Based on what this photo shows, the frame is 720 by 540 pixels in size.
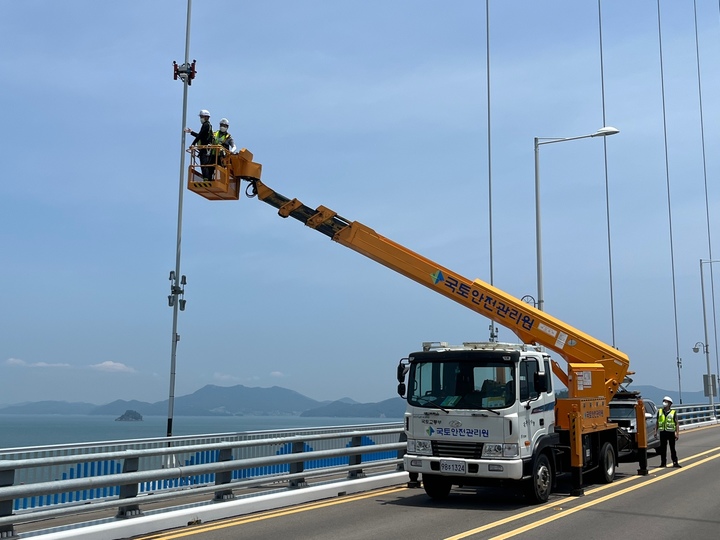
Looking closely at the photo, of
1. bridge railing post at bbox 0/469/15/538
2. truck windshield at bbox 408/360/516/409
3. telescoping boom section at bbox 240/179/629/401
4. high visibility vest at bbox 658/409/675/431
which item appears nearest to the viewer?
bridge railing post at bbox 0/469/15/538

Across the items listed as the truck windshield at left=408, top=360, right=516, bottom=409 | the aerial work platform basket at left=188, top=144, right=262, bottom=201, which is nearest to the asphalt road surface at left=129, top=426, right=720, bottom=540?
the truck windshield at left=408, top=360, right=516, bottom=409

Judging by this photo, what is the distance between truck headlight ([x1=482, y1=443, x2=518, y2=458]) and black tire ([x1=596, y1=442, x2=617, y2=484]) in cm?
421

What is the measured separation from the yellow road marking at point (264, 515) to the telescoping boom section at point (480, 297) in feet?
12.6

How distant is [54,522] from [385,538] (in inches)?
195

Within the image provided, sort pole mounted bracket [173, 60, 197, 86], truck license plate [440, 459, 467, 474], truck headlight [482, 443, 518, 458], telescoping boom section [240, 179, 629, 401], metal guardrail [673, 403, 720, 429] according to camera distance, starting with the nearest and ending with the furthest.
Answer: truck headlight [482, 443, 518, 458] → truck license plate [440, 459, 467, 474] → telescoping boom section [240, 179, 629, 401] → pole mounted bracket [173, 60, 197, 86] → metal guardrail [673, 403, 720, 429]

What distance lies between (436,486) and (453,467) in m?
1.09

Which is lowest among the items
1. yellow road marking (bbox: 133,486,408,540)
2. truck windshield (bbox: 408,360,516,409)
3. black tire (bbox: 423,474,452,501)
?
yellow road marking (bbox: 133,486,408,540)

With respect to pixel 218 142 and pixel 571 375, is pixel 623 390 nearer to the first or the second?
pixel 571 375

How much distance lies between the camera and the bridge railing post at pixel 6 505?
28.8 ft

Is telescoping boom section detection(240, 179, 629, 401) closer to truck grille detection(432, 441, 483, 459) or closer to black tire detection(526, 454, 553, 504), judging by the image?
black tire detection(526, 454, 553, 504)

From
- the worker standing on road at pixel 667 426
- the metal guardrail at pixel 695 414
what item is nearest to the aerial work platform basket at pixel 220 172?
the worker standing on road at pixel 667 426

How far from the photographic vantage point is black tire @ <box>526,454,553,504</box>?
12734 millimetres

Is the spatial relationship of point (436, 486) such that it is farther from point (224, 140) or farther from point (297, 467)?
point (224, 140)

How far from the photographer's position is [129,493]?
10375mm
